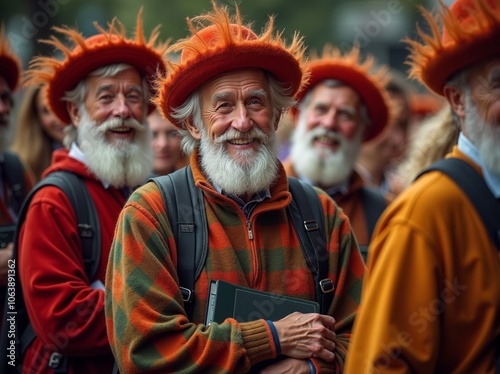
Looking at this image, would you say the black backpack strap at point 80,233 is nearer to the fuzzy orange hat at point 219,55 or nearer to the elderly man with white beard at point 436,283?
the fuzzy orange hat at point 219,55

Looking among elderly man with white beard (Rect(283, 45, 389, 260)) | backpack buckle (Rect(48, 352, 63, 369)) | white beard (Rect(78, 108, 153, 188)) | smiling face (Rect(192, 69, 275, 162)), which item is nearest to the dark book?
smiling face (Rect(192, 69, 275, 162))

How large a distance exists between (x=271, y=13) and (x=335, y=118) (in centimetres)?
1191

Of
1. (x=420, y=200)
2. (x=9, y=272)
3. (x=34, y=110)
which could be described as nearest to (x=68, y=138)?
(x=9, y=272)

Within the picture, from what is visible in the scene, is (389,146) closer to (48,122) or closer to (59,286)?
(48,122)

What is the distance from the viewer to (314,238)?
3.99m

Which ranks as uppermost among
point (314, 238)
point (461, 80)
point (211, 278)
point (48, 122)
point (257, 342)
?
point (461, 80)

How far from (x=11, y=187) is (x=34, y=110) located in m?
1.89

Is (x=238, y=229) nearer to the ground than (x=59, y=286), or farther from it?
farther from it

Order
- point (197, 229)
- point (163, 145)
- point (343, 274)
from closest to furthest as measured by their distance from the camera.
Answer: point (197, 229)
point (343, 274)
point (163, 145)

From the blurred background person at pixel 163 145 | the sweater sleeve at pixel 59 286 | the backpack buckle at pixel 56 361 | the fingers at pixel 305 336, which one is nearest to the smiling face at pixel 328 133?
the blurred background person at pixel 163 145

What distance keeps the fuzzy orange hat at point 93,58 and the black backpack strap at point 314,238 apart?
159 cm

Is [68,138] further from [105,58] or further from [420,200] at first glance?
[420,200]

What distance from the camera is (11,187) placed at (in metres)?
6.12

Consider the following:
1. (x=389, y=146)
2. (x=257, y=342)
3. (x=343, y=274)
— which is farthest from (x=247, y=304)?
(x=389, y=146)
